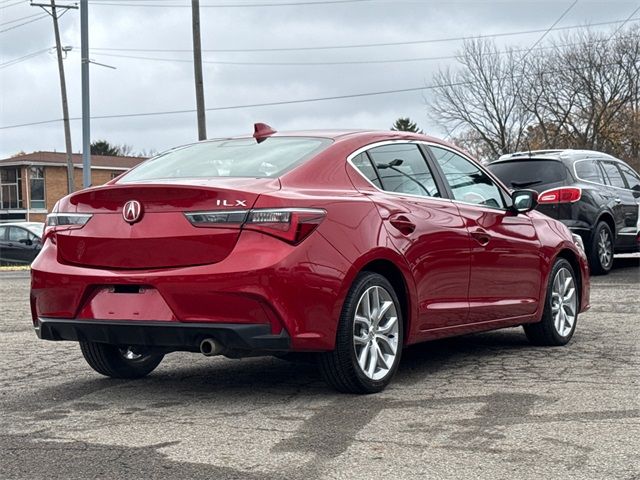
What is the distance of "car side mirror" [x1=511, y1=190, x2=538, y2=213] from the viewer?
7.38m

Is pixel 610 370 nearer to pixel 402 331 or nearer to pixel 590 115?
pixel 402 331

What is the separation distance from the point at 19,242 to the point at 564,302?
74.5 ft

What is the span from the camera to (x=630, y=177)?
15.1m

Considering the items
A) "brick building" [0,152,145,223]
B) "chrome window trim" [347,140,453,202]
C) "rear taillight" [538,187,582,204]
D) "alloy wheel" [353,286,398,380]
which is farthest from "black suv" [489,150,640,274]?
"brick building" [0,152,145,223]

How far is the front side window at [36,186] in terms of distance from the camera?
6744 centimetres

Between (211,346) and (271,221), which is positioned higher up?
(271,221)

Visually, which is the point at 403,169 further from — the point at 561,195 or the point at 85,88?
the point at 85,88

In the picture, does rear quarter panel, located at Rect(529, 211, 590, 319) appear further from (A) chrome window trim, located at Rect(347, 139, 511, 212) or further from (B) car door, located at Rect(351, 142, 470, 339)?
(B) car door, located at Rect(351, 142, 470, 339)

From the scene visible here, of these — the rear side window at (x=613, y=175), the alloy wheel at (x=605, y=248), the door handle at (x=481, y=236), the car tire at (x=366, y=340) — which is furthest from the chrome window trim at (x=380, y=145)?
the rear side window at (x=613, y=175)

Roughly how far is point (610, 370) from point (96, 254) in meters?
3.32

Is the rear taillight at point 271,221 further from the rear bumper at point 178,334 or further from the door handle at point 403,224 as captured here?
the door handle at point 403,224

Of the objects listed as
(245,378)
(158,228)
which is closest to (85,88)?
(245,378)

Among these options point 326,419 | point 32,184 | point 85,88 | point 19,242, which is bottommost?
point 326,419

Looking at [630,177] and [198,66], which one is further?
[198,66]
